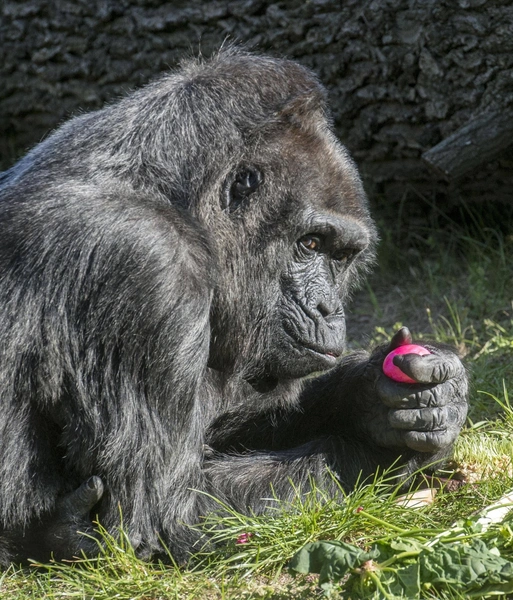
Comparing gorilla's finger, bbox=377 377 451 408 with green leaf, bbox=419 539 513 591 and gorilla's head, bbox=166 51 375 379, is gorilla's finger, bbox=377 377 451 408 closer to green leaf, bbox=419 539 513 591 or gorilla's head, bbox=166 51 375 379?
gorilla's head, bbox=166 51 375 379

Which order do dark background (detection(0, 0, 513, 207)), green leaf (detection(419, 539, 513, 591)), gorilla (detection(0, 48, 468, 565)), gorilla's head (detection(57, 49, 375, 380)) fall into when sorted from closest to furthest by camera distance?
1. green leaf (detection(419, 539, 513, 591))
2. gorilla (detection(0, 48, 468, 565))
3. gorilla's head (detection(57, 49, 375, 380))
4. dark background (detection(0, 0, 513, 207))

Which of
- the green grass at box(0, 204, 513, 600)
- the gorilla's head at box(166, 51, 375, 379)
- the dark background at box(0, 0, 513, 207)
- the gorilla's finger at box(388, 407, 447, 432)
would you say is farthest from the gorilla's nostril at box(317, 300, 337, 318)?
the dark background at box(0, 0, 513, 207)

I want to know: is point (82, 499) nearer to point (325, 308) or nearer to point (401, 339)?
point (325, 308)

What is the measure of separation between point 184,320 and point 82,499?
88cm

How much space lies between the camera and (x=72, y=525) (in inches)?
157

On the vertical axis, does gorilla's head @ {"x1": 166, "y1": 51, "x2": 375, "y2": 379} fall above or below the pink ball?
above

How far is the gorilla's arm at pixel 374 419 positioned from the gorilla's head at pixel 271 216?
0.34 metres

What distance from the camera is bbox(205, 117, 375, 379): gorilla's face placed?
4.27 meters

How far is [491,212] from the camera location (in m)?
7.59

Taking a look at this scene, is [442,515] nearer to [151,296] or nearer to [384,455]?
[384,455]

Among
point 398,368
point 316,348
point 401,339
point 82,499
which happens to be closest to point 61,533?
point 82,499

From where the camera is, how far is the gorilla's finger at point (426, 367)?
167 inches

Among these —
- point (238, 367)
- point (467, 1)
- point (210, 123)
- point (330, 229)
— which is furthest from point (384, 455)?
point (467, 1)

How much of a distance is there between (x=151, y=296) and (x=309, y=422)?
1624 millimetres
